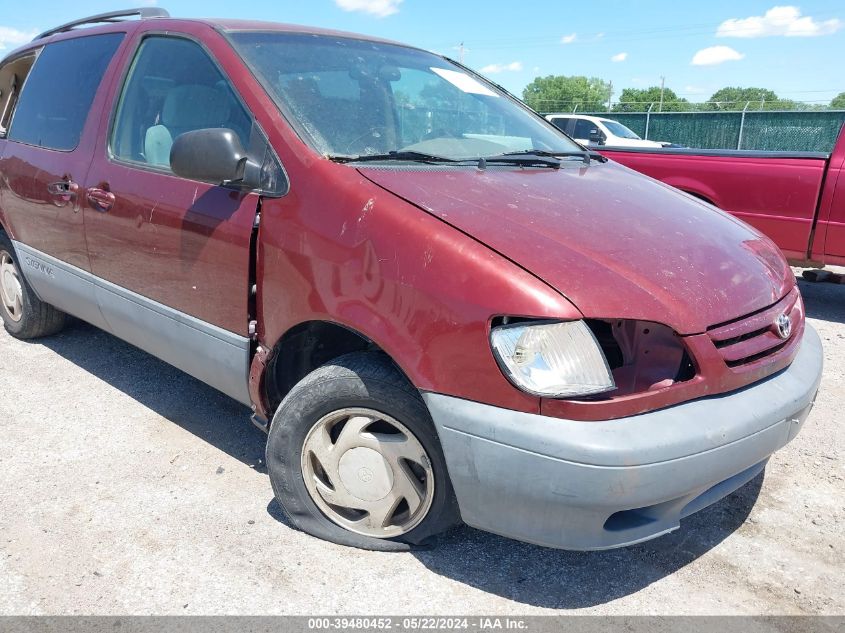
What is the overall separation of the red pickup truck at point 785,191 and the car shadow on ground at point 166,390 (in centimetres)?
444

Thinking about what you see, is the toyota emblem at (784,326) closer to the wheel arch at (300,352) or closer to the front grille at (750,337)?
the front grille at (750,337)

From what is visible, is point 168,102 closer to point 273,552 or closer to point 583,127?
point 273,552

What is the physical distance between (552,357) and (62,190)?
278 centimetres

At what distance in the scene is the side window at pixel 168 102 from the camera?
2.73 m

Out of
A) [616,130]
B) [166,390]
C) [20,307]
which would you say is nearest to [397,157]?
[166,390]

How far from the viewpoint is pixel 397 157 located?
259cm

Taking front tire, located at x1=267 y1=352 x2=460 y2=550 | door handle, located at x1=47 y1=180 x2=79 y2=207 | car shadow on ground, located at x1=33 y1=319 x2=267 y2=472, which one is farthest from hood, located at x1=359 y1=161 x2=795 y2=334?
door handle, located at x1=47 y1=180 x2=79 y2=207

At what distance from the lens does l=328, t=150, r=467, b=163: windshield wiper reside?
2449 mm

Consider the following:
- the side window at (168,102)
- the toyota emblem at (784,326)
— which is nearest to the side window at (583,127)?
the side window at (168,102)

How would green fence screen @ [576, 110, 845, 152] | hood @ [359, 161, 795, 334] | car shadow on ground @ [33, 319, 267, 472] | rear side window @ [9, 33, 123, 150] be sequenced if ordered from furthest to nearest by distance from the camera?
green fence screen @ [576, 110, 845, 152] → rear side window @ [9, 33, 123, 150] → car shadow on ground @ [33, 319, 267, 472] → hood @ [359, 161, 795, 334]

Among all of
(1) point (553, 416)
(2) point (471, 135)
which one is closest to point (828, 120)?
(2) point (471, 135)

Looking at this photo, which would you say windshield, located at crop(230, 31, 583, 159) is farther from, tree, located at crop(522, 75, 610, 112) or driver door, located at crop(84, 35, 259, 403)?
tree, located at crop(522, 75, 610, 112)

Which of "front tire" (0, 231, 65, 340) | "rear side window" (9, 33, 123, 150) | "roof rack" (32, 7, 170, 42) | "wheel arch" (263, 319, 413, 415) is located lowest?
"front tire" (0, 231, 65, 340)

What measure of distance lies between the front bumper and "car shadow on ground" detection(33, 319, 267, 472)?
1.37m
